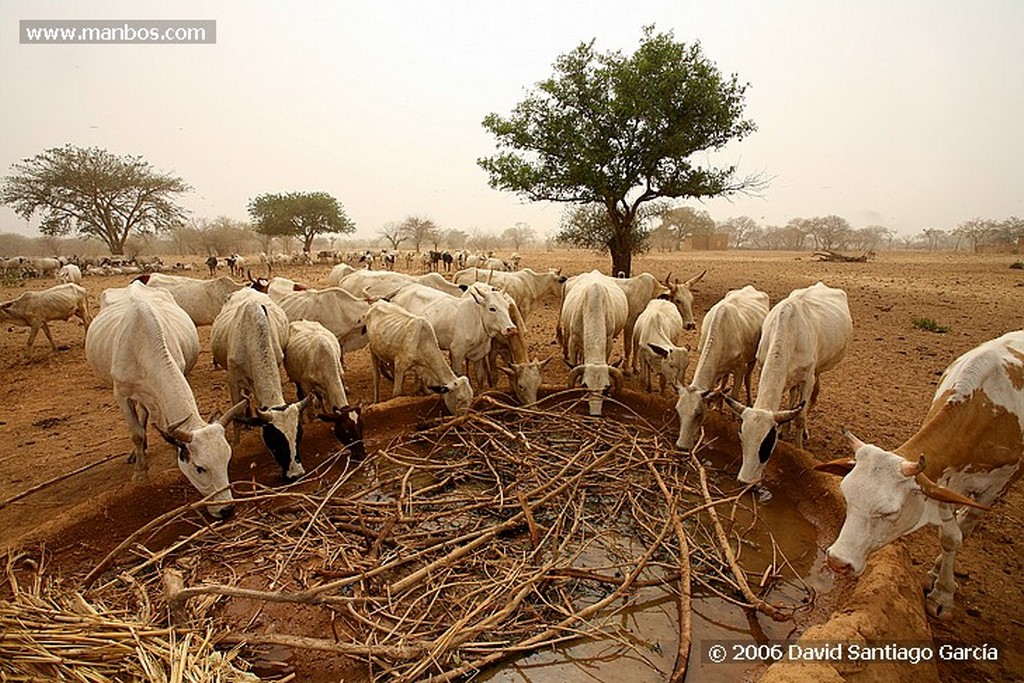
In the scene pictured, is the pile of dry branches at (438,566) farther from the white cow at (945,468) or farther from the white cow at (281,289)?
the white cow at (281,289)

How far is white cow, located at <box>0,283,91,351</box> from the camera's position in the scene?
11.8 metres

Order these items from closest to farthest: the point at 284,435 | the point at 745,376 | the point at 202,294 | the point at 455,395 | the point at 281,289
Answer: the point at 284,435
the point at 455,395
the point at 745,376
the point at 281,289
the point at 202,294

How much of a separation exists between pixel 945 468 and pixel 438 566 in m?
3.72

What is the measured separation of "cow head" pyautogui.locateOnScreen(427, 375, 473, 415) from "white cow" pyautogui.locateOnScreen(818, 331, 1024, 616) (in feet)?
14.4

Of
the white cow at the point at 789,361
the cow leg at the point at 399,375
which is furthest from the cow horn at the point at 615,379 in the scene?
the cow leg at the point at 399,375

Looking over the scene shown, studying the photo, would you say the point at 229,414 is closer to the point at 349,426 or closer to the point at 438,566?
the point at 349,426

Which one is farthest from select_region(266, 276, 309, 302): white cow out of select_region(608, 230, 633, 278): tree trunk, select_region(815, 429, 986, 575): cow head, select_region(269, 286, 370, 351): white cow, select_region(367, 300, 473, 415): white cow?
select_region(608, 230, 633, 278): tree trunk

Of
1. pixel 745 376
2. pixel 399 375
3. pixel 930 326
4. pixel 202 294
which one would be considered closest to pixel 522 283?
pixel 399 375

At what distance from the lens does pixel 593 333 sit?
748 centimetres

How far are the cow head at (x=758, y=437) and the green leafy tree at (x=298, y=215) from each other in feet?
156

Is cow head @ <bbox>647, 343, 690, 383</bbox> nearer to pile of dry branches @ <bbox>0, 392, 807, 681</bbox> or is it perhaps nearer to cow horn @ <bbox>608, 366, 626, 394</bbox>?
cow horn @ <bbox>608, 366, 626, 394</bbox>

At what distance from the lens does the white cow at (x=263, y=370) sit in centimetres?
516

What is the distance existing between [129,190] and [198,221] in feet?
148

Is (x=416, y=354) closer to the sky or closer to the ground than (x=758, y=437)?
closer to the sky
